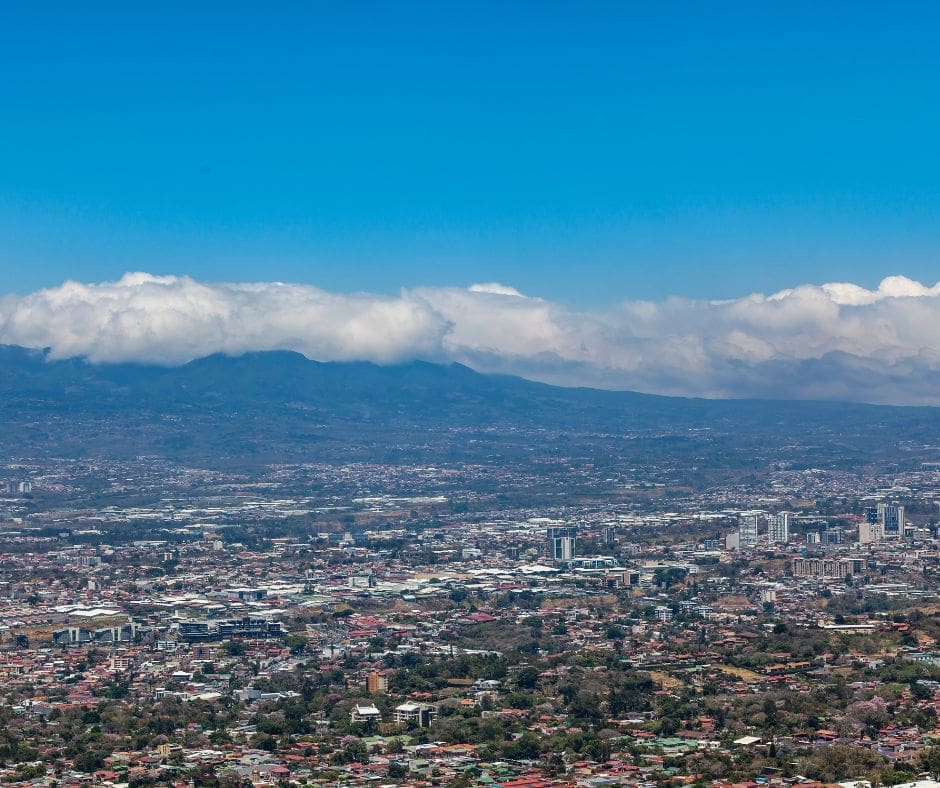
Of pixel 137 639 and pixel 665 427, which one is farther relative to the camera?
pixel 665 427

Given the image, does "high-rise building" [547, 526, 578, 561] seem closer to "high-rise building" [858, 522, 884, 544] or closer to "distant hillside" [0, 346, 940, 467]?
"high-rise building" [858, 522, 884, 544]

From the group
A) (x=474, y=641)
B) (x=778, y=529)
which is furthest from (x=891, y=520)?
(x=474, y=641)

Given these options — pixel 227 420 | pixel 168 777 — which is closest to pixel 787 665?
pixel 168 777

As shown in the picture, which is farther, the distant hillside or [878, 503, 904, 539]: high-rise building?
the distant hillside

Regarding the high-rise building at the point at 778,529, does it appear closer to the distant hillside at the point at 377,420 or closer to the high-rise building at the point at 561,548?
the high-rise building at the point at 561,548

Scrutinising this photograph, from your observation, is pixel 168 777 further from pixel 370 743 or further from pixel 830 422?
pixel 830 422

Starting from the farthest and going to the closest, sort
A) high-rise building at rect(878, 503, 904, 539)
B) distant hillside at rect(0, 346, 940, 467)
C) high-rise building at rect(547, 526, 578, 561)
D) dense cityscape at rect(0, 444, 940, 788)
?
distant hillside at rect(0, 346, 940, 467), high-rise building at rect(878, 503, 904, 539), high-rise building at rect(547, 526, 578, 561), dense cityscape at rect(0, 444, 940, 788)

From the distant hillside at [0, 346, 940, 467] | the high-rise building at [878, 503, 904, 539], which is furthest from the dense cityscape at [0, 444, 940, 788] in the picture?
the distant hillside at [0, 346, 940, 467]
